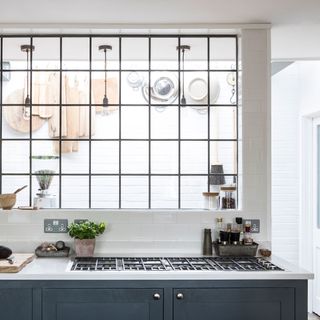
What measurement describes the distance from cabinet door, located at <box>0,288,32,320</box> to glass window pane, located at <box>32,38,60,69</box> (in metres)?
1.81

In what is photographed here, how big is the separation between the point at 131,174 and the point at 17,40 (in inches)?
52.1

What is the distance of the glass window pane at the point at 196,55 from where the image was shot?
359 cm

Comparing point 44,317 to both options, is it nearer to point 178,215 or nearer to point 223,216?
point 178,215

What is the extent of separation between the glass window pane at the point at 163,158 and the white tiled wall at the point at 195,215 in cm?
49

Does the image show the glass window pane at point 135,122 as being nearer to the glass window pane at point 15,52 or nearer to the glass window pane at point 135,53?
the glass window pane at point 135,53

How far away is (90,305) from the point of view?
265 centimetres

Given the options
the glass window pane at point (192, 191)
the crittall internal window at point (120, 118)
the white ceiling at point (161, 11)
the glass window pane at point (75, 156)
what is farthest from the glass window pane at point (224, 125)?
the glass window pane at point (75, 156)

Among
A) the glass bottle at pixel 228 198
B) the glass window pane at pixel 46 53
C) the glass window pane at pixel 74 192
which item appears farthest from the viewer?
the glass window pane at pixel 74 192

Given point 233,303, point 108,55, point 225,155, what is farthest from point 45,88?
point 233,303

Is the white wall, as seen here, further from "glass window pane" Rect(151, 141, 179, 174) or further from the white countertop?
the white countertop

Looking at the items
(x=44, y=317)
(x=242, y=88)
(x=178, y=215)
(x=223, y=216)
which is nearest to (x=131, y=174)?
(x=178, y=215)

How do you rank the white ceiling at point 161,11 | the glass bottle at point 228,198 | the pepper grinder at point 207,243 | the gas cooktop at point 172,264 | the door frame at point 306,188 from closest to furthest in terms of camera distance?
the gas cooktop at point 172,264 → the white ceiling at point 161,11 → the pepper grinder at point 207,243 → the glass bottle at point 228,198 → the door frame at point 306,188

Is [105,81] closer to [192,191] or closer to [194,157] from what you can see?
[194,157]

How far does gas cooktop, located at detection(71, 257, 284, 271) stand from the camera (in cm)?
281
